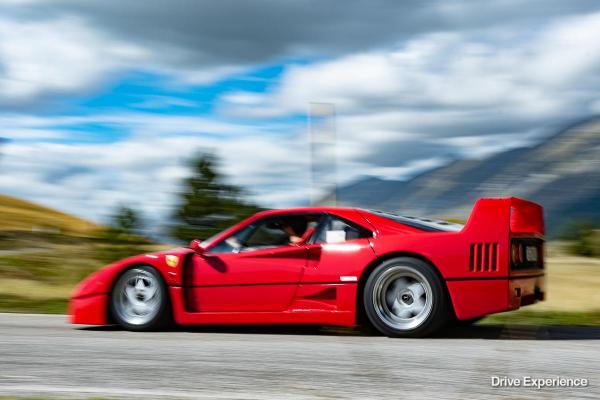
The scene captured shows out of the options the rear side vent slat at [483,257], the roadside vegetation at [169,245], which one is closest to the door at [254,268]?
the rear side vent slat at [483,257]

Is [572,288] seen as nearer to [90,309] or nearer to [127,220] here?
[127,220]

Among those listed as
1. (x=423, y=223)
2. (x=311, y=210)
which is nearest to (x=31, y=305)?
(x=311, y=210)

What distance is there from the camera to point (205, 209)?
16.3 m

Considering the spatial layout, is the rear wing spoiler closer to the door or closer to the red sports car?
the red sports car

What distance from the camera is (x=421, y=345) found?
20.4 ft

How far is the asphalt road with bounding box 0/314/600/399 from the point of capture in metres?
4.48

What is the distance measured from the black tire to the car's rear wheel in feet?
6.19

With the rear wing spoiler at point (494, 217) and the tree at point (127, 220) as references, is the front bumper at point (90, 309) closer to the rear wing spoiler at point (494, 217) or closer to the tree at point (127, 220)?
the rear wing spoiler at point (494, 217)

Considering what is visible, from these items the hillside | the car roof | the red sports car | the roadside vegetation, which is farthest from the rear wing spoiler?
the hillside

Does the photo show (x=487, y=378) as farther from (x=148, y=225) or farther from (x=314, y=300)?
(x=148, y=225)

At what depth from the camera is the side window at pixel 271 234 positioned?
23.7 feet

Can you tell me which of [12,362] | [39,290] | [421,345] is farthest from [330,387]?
[39,290]

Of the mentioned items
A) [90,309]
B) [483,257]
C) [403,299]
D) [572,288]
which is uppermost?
[483,257]

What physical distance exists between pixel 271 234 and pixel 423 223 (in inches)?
52.5
